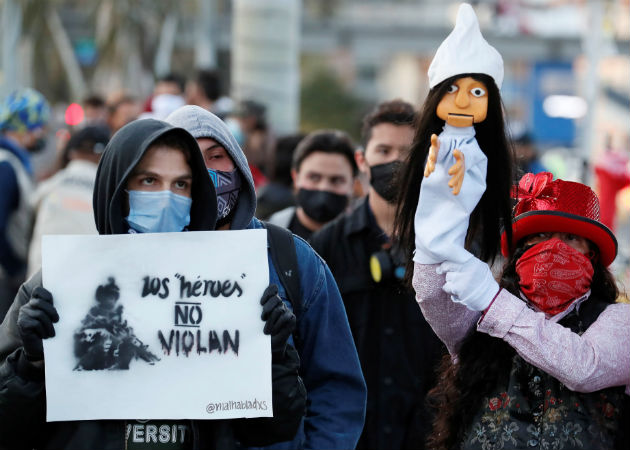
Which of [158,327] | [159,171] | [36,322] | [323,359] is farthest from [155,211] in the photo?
[323,359]

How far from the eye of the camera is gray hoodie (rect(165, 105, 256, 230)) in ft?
10.4

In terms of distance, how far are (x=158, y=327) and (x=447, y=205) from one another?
846mm

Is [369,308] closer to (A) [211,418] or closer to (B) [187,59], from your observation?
(A) [211,418]

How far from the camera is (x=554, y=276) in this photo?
3.06 metres

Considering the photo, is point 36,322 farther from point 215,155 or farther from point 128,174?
point 215,155

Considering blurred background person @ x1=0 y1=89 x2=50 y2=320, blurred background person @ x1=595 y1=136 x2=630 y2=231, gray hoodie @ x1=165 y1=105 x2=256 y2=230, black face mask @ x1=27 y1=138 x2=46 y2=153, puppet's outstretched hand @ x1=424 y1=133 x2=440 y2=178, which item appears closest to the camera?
puppet's outstretched hand @ x1=424 y1=133 x2=440 y2=178

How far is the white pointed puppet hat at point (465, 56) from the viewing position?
2.93 metres

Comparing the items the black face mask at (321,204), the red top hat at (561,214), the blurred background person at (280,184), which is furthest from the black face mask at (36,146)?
the red top hat at (561,214)

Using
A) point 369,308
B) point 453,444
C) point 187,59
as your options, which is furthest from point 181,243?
point 187,59

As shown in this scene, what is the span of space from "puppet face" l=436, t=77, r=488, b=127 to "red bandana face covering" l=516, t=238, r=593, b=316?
0.46 m

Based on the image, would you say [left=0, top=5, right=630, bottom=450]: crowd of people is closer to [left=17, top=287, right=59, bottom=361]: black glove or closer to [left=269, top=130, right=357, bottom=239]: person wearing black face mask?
[left=17, top=287, right=59, bottom=361]: black glove

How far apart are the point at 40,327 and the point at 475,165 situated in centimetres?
123

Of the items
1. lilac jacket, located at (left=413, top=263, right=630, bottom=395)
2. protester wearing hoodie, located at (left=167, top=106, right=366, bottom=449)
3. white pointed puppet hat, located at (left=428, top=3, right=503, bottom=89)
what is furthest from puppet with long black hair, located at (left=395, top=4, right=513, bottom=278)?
protester wearing hoodie, located at (left=167, top=106, right=366, bottom=449)

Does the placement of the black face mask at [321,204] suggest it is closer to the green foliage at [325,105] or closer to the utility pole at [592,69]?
the utility pole at [592,69]
